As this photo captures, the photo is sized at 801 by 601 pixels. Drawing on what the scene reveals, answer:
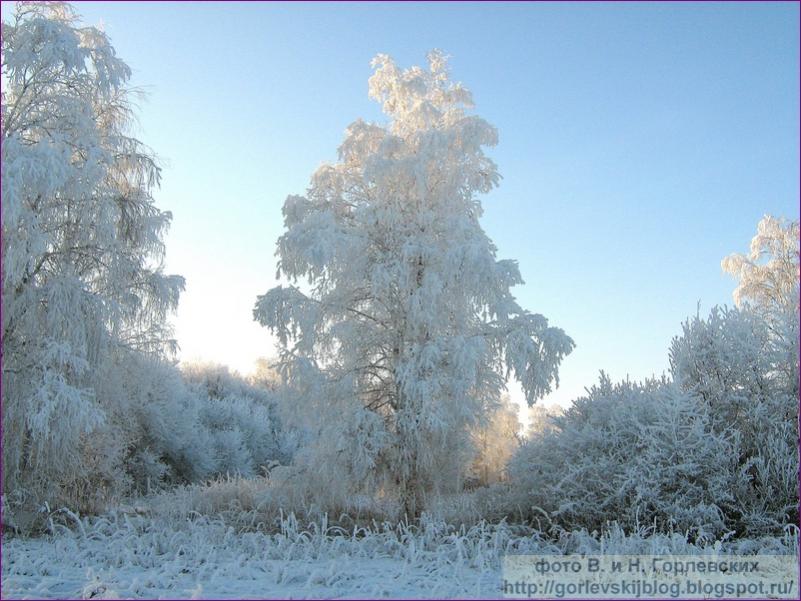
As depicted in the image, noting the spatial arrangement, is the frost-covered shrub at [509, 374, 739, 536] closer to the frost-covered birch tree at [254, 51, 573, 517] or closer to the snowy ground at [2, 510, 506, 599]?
the frost-covered birch tree at [254, 51, 573, 517]

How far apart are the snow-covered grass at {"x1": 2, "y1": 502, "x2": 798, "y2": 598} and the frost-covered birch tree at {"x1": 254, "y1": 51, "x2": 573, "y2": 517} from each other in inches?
67.0

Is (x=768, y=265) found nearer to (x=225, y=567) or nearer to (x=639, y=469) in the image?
(x=639, y=469)

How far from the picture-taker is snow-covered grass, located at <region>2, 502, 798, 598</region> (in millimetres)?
5547

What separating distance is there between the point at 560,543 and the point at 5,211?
27.0 feet

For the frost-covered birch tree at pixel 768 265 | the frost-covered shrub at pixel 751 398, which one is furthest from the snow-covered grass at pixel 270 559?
the frost-covered birch tree at pixel 768 265

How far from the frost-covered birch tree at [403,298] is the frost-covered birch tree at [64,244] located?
242 cm

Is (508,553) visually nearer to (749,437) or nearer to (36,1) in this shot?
(749,437)

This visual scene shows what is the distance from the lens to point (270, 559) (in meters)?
7.19

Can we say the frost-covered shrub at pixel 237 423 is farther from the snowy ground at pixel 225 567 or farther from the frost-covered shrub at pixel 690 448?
the frost-covered shrub at pixel 690 448

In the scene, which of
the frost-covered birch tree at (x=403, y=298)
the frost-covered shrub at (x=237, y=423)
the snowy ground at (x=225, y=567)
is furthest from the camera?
the frost-covered shrub at (x=237, y=423)

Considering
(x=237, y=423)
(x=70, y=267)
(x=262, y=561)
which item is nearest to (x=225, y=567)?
(x=262, y=561)

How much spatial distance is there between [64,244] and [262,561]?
6571 millimetres

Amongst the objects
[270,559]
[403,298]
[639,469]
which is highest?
[403,298]

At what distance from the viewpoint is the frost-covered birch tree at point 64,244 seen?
9.07 m
